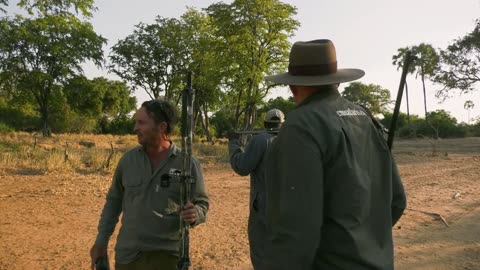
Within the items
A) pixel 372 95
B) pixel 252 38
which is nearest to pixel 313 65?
pixel 252 38

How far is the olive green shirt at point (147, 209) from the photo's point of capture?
2963 millimetres

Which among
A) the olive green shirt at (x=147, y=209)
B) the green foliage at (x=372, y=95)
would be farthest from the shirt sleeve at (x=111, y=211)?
the green foliage at (x=372, y=95)

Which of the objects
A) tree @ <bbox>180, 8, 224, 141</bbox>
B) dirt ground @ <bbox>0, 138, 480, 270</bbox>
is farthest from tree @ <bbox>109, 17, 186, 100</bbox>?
dirt ground @ <bbox>0, 138, 480, 270</bbox>

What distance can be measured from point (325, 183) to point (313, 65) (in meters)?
0.53

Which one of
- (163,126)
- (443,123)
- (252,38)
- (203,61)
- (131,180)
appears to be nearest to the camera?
(131,180)

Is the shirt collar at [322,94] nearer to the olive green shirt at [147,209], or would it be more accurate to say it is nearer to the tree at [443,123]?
the olive green shirt at [147,209]

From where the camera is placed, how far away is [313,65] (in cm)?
201

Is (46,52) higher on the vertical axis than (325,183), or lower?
higher

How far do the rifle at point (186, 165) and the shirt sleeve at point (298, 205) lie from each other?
119 cm

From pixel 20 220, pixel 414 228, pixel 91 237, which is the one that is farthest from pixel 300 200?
pixel 20 220

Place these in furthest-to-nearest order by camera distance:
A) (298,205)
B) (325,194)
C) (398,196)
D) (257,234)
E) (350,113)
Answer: (257,234), (398,196), (350,113), (325,194), (298,205)

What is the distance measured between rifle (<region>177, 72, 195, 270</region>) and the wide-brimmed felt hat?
3.05 feet

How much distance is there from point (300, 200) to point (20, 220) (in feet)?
23.8

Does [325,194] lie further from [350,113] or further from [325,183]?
[350,113]
